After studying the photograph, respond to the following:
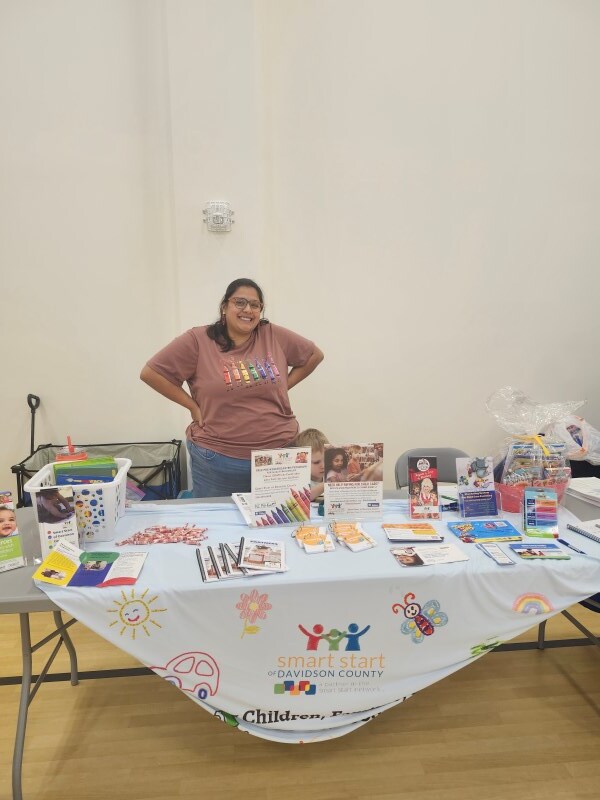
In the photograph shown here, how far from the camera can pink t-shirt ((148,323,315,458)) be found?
2.00 meters

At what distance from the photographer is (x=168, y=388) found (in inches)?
83.9

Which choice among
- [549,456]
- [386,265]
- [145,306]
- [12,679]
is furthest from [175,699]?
[386,265]

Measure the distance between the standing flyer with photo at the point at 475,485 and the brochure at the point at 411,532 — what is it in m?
0.16

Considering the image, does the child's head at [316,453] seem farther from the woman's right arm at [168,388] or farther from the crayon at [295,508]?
the woman's right arm at [168,388]

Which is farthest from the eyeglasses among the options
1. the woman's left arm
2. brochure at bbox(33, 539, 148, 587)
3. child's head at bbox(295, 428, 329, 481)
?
brochure at bbox(33, 539, 148, 587)

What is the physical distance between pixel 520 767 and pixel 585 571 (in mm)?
687

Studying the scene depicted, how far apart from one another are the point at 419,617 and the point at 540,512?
21.7 inches

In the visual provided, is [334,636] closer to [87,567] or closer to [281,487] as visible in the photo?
[281,487]

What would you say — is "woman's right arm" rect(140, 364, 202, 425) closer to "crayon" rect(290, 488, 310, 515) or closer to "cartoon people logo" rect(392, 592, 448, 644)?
"crayon" rect(290, 488, 310, 515)

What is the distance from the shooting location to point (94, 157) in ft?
9.27

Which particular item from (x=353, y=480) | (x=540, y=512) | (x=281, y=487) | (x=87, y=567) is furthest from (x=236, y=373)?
(x=540, y=512)

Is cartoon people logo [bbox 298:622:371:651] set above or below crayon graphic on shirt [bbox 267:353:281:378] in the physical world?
below

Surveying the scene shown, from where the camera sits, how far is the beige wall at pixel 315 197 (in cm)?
272

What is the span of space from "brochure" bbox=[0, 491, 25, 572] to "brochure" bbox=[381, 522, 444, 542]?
110cm
